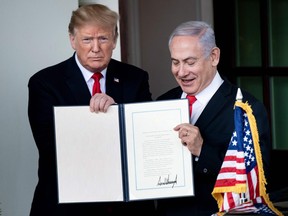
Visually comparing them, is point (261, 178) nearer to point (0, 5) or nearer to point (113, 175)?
point (113, 175)

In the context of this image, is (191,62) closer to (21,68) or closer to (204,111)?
(204,111)

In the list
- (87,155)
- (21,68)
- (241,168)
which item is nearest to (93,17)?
(87,155)

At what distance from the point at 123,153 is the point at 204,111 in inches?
17.0

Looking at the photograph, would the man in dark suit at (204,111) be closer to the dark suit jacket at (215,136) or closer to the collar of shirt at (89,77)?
the dark suit jacket at (215,136)

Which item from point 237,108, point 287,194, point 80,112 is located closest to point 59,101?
point 80,112

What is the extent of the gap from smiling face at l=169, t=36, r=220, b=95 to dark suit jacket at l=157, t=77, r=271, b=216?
133 mm

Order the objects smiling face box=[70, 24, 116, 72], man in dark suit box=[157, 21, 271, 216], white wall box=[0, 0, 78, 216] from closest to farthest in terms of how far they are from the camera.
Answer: man in dark suit box=[157, 21, 271, 216], smiling face box=[70, 24, 116, 72], white wall box=[0, 0, 78, 216]

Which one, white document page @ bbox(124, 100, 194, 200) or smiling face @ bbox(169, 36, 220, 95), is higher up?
smiling face @ bbox(169, 36, 220, 95)

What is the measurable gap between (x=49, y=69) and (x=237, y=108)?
1.05m

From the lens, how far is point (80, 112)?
18.7 ft

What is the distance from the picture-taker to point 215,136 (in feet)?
18.4

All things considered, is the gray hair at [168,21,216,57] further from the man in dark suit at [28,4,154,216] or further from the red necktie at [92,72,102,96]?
the red necktie at [92,72,102,96]

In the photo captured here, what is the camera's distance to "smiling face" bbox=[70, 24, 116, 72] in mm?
5770

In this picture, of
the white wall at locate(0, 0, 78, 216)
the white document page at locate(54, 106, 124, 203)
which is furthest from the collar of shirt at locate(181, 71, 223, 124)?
the white wall at locate(0, 0, 78, 216)
